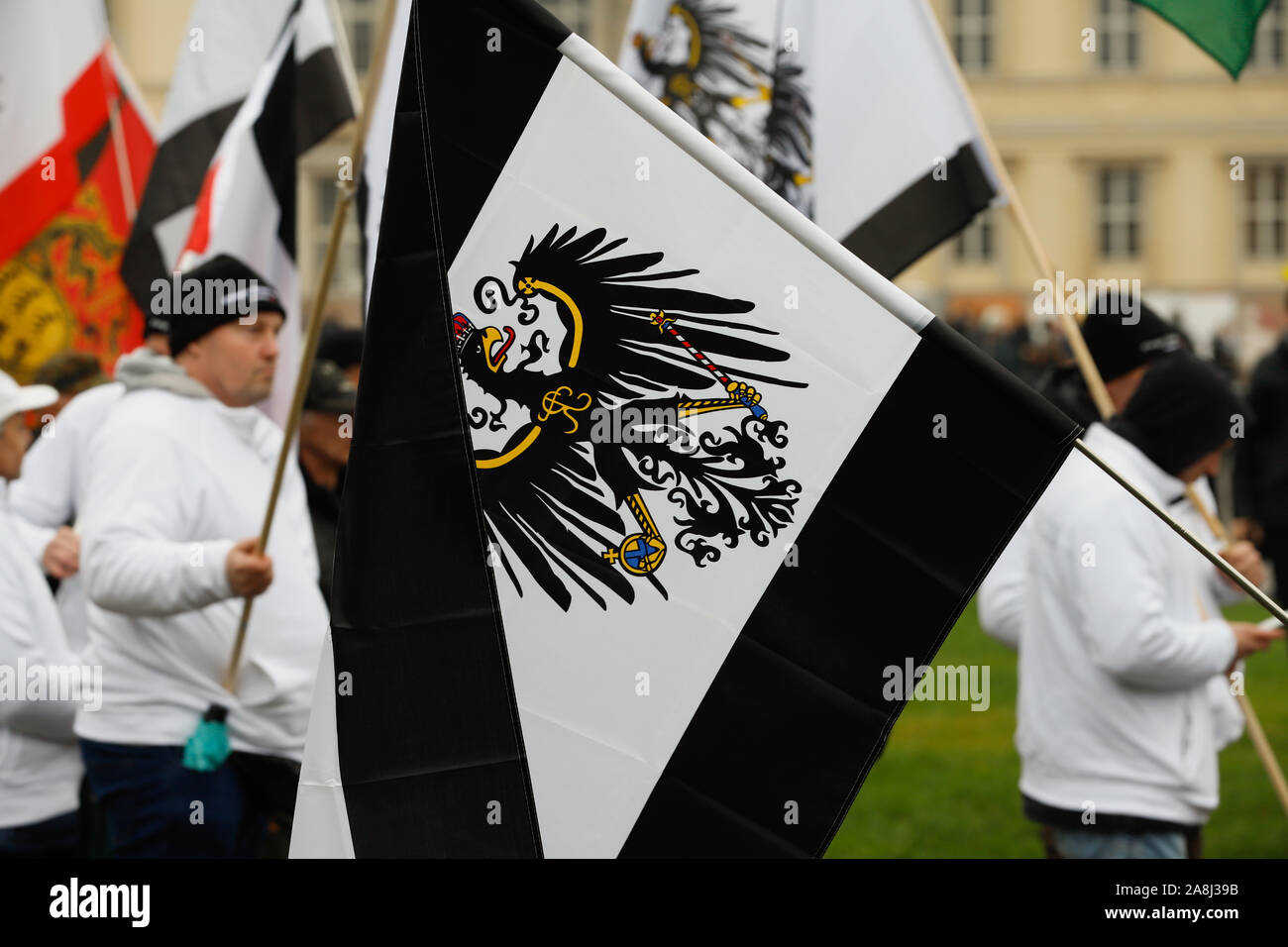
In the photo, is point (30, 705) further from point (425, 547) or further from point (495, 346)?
point (495, 346)

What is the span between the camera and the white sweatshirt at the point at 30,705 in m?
4.16

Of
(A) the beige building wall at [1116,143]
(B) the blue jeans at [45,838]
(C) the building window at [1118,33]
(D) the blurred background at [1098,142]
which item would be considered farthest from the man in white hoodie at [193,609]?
(C) the building window at [1118,33]

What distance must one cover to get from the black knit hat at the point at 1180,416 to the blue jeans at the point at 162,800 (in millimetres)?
2368

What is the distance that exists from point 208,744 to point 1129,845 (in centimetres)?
219

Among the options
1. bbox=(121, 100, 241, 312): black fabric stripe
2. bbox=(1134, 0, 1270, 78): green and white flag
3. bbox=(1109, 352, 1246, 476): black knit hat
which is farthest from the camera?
bbox=(121, 100, 241, 312): black fabric stripe

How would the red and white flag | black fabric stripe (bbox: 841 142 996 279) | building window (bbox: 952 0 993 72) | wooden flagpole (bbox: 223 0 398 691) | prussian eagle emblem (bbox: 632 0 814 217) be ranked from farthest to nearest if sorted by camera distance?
building window (bbox: 952 0 993 72) < the red and white flag < prussian eagle emblem (bbox: 632 0 814 217) < black fabric stripe (bbox: 841 142 996 279) < wooden flagpole (bbox: 223 0 398 691)

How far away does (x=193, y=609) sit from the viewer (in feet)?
13.5

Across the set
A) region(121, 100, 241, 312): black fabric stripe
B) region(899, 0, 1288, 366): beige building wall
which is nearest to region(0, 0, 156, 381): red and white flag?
region(121, 100, 241, 312): black fabric stripe

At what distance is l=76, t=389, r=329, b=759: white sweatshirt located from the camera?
4129 millimetres

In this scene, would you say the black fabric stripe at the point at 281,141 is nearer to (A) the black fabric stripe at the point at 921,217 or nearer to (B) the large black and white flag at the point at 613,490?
(A) the black fabric stripe at the point at 921,217

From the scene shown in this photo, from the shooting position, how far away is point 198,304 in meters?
4.52

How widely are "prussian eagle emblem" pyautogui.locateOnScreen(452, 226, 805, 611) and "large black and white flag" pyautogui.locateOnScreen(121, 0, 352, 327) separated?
127 inches

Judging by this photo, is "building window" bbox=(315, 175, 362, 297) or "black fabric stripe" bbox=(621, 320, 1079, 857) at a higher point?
"building window" bbox=(315, 175, 362, 297)
